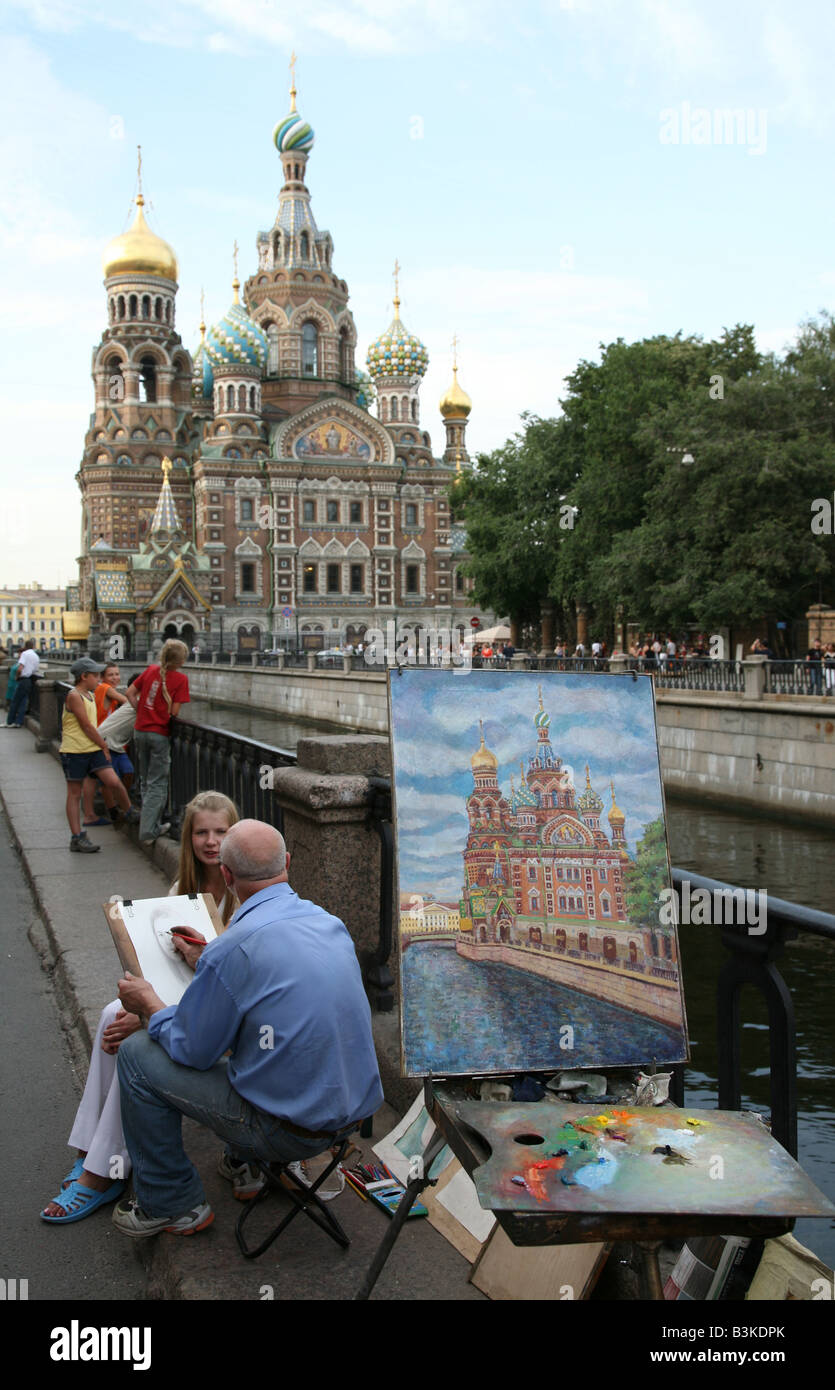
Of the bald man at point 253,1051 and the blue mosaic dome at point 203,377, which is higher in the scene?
the blue mosaic dome at point 203,377

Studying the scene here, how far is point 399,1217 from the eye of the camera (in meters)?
2.61

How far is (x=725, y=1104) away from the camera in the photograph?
2930 mm

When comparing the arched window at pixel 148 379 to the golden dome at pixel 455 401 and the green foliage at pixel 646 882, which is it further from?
the green foliage at pixel 646 882

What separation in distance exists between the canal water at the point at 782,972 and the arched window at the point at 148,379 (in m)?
56.5

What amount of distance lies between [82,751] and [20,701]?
13131mm

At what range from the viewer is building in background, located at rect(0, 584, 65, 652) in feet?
430

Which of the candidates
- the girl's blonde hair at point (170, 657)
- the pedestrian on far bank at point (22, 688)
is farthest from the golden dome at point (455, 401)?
the girl's blonde hair at point (170, 657)

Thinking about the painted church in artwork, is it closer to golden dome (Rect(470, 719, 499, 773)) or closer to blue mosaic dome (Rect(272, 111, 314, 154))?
golden dome (Rect(470, 719, 499, 773))

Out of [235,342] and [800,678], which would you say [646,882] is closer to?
[800,678]

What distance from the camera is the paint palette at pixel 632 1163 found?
2285 mm

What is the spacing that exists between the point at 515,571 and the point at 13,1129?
128ft

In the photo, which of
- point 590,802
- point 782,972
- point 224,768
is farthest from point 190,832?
point 782,972

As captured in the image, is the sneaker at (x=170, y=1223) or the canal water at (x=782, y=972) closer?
the sneaker at (x=170, y=1223)
